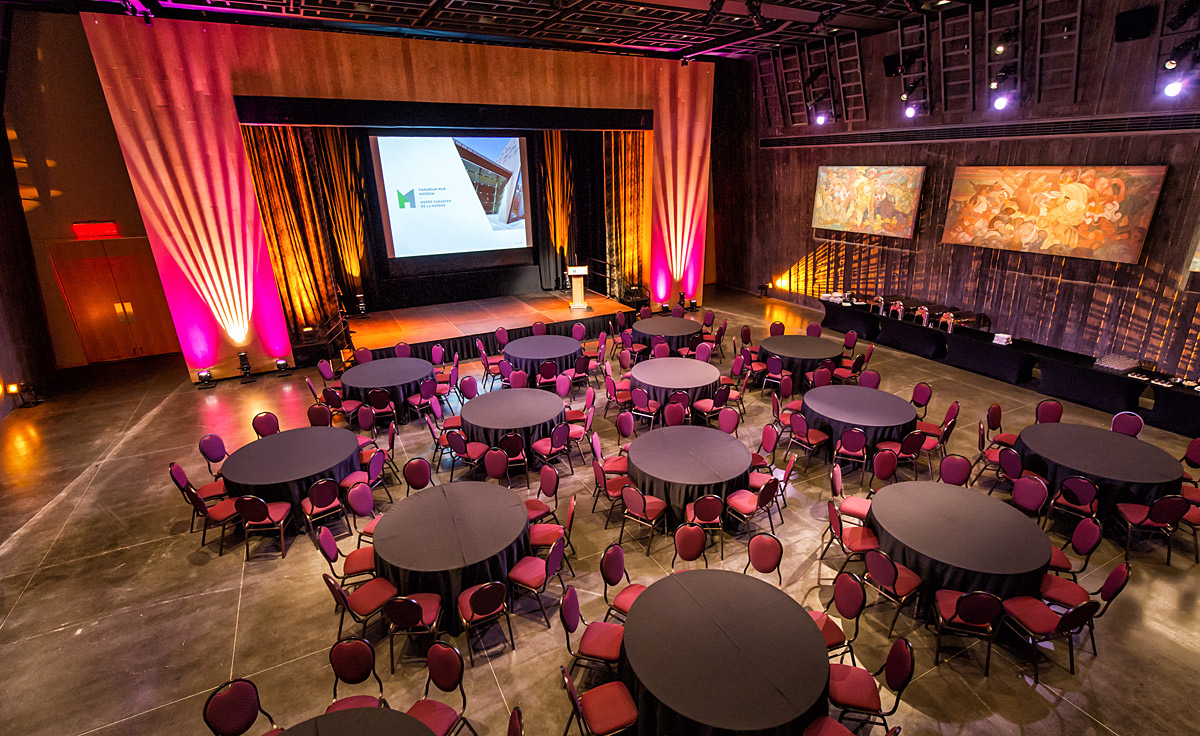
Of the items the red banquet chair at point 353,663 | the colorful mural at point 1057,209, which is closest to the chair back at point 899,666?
the red banquet chair at point 353,663

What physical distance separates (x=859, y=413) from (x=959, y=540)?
2534mm

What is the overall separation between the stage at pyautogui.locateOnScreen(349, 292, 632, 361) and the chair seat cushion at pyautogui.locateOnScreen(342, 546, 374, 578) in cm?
583

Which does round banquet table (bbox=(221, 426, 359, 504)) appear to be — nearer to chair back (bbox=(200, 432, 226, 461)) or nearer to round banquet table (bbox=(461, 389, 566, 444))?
chair back (bbox=(200, 432, 226, 461))

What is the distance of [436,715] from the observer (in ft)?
11.7

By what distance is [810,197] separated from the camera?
14.1 meters

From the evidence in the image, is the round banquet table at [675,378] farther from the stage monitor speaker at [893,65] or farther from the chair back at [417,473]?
the stage monitor speaker at [893,65]

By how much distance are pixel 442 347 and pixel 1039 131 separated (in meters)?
11.1

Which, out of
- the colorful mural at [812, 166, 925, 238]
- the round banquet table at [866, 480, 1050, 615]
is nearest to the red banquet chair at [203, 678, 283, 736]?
the round banquet table at [866, 480, 1050, 615]

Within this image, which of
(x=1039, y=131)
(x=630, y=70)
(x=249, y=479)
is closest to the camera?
(x=249, y=479)

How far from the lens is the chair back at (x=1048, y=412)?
6.95 m

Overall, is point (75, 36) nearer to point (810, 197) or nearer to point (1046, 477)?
point (810, 197)

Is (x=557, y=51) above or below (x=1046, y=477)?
above

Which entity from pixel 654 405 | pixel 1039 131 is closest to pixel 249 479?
pixel 654 405

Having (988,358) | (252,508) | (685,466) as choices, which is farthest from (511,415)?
(988,358)
